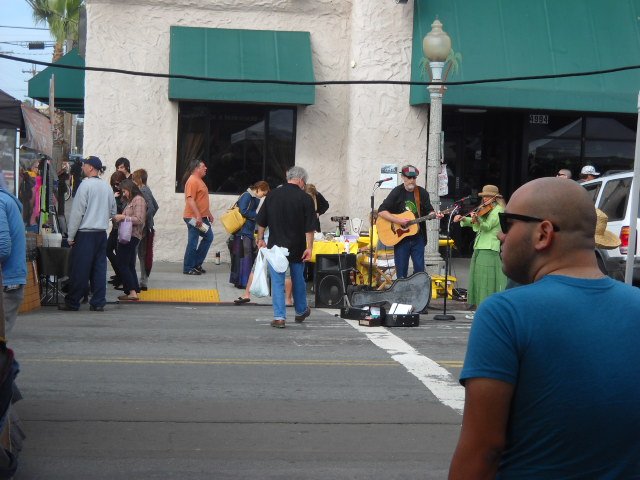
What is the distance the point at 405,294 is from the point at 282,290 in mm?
2588

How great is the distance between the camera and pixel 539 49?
1956 cm

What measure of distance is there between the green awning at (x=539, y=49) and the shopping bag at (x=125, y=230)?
23.6ft

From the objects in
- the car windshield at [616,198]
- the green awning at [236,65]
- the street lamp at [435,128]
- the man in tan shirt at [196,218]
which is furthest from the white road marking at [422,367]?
the green awning at [236,65]

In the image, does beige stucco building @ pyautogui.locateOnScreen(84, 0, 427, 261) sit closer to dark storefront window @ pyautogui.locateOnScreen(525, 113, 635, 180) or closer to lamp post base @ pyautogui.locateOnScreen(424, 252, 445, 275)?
dark storefront window @ pyautogui.locateOnScreen(525, 113, 635, 180)

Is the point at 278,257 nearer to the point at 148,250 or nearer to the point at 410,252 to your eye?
the point at 410,252

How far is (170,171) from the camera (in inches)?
797

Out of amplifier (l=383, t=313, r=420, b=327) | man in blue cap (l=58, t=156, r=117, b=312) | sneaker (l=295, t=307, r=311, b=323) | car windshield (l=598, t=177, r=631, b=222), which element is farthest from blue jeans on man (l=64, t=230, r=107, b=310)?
car windshield (l=598, t=177, r=631, b=222)

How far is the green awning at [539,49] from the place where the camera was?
1917 cm

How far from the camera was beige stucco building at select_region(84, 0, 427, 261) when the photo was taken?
1998cm

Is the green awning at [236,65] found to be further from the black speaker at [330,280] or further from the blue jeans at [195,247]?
the black speaker at [330,280]

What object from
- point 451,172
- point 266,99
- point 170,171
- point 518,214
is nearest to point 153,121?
point 170,171

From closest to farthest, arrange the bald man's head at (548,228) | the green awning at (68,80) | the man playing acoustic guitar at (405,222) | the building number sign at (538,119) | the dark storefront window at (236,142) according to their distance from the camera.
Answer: the bald man's head at (548,228), the man playing acoustic guitar at (405,222), the dark storefront window at (236,142), the building number sign at (538,119), the green awning at (68,80)

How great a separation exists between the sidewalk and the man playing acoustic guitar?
3.17 feet

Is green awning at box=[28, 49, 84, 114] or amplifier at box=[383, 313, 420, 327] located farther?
green awning at box=[28, 49, 84, 114]
